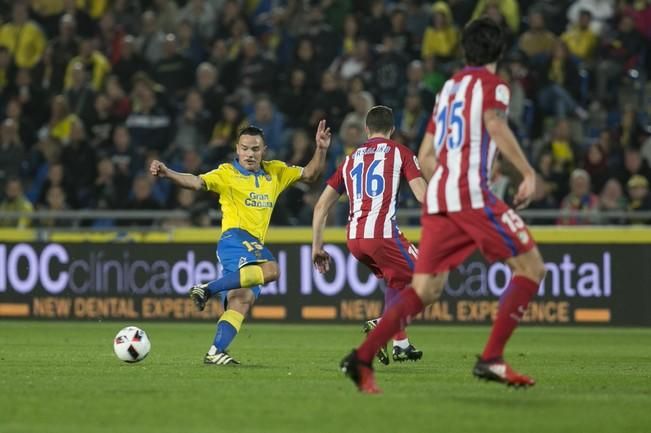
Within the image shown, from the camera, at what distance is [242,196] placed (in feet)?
38.3

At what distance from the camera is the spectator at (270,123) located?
68.1 ft

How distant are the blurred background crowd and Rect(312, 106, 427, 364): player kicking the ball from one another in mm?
7543

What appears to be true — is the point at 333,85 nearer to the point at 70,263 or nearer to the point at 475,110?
the point at 70,263

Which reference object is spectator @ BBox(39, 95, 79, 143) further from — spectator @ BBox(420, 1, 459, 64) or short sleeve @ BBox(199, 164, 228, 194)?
short sleeve @ BBox(199, 164, 228, 194)

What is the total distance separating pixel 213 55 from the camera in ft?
73.9

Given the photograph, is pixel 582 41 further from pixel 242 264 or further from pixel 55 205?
pixel 242 264

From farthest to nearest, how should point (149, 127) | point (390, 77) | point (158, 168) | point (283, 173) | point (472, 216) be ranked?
1. point (149, 127)
2. point (390, 77)
3. point (283, 173)
4. point (158, 168)
5. point (472, 216)

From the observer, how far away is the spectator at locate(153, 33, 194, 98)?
2231 cm

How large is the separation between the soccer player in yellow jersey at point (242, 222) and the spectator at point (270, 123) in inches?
348

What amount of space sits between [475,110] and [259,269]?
3446mm

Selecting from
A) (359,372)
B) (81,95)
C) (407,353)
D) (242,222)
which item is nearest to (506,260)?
(359,372)

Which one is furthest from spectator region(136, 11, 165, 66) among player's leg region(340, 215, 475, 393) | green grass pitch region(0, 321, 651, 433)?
player's leg region(340, 215, 475, 393)

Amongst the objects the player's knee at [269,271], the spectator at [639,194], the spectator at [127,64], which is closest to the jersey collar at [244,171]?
the player's knee at [269,271]

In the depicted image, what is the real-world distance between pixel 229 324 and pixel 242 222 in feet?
2.95
